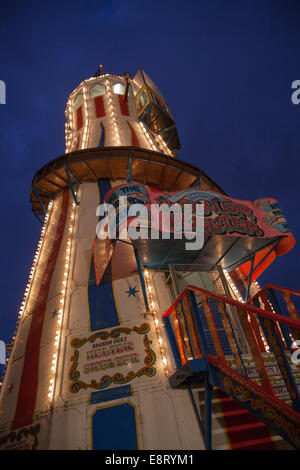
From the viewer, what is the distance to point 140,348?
671cm

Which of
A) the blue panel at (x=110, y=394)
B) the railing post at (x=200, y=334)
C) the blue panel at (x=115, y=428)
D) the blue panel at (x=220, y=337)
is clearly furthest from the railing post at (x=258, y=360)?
the blue panel at (x=220, y=337)

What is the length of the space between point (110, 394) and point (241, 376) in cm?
344

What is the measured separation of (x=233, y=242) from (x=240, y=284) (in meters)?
3.29

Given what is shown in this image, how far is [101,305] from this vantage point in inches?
299

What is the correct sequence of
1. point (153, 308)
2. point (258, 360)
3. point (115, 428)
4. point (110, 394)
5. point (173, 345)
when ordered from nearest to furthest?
point (258, 360), point (115, 428), point (110, 394), point (173, 345), point (153, 308)

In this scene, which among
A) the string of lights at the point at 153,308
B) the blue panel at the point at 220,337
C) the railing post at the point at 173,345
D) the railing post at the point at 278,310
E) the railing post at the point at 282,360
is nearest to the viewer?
the railing post at the point at 282,360

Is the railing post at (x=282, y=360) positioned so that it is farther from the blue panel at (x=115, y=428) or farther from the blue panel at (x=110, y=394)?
the blue panel at (x=110, y=394)

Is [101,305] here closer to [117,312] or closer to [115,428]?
[117,312]

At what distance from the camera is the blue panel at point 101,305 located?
720 centimetres

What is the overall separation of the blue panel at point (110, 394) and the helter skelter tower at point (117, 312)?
0.02m

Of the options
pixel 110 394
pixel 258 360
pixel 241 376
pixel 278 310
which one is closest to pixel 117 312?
pixel 110 394

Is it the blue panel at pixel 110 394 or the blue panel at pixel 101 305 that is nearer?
the blue panel at pixel 110 394

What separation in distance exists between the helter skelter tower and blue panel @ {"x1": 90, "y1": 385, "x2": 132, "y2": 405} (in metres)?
0.02
